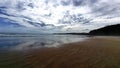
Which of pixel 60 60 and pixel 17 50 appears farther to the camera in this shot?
pixel 17 50

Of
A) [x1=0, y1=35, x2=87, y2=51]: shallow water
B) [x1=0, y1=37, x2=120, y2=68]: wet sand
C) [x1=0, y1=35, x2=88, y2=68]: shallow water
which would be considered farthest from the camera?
[x1=0, y1=35, x2=87, y2=51]: shallow water

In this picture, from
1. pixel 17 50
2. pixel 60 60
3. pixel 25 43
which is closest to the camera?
pixel 60 60

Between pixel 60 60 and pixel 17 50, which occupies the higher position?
pixel 17 50

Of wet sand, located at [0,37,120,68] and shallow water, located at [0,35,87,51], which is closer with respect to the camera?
wet sand, located at [0,37,120,68]

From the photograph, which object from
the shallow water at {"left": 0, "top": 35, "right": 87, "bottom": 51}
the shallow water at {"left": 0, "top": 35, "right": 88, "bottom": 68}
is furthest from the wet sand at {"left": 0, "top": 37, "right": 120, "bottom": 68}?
the shallow water at {"left": 0, "top": 35, "right": 87, "bottom": 51}

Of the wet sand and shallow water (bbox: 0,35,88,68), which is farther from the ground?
shallow water (bbox: 0,35,88,68)

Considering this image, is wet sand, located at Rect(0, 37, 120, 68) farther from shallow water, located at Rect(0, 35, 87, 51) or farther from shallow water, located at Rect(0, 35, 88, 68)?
shallow water, located at Rect(0, 35, 87, 51)

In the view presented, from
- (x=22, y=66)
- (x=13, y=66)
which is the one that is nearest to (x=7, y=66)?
(x=13, y=66)

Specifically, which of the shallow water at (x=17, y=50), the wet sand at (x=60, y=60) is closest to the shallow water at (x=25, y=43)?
the shallow water at (x=17, y=50)

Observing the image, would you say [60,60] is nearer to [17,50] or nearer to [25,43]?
[17,50]

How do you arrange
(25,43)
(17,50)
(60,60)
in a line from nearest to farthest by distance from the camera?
(60,60) → (17,50) → (25,43)

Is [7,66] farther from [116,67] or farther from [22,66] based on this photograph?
[116,67]

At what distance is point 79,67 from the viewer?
17.6 feet

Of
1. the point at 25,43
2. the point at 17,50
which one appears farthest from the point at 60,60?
the point at 25,43
